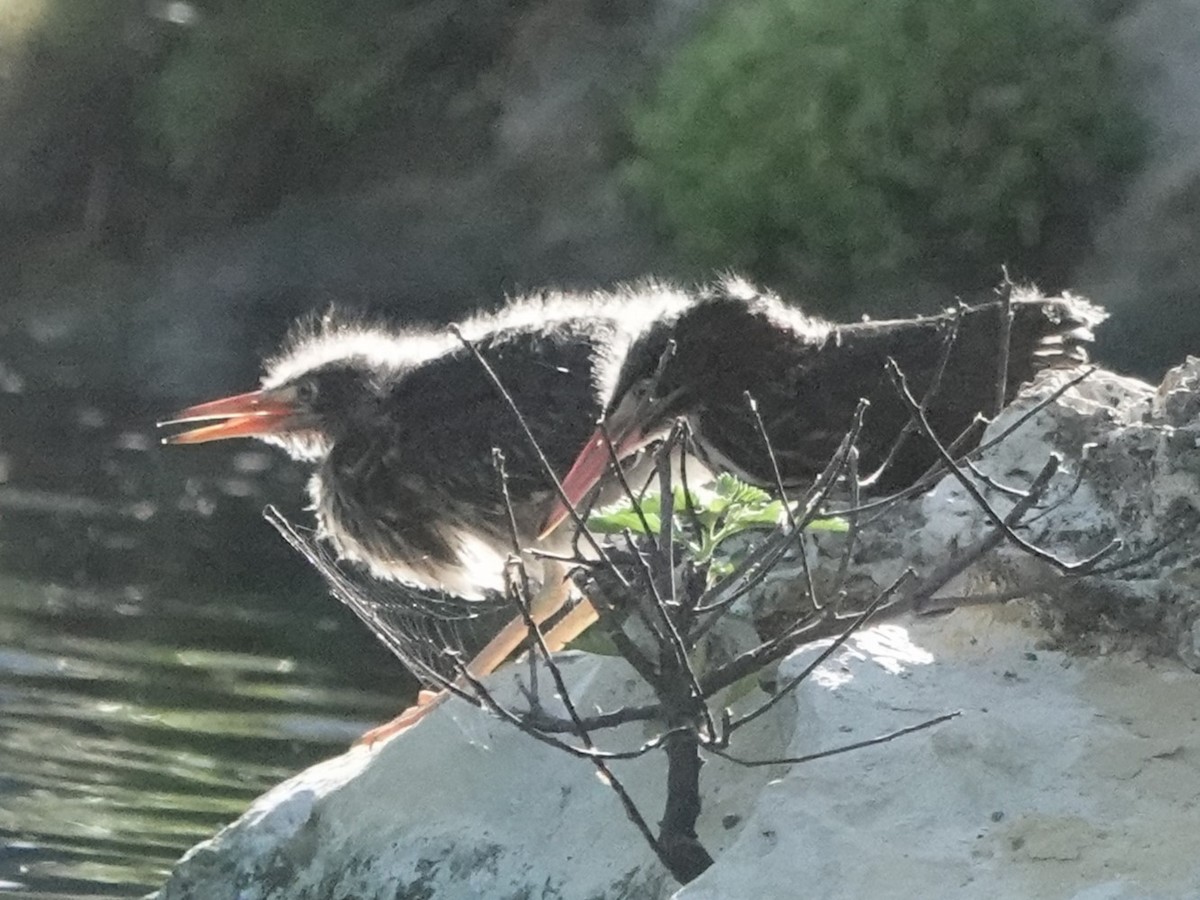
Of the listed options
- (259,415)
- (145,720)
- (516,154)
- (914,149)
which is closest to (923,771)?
(259,415)

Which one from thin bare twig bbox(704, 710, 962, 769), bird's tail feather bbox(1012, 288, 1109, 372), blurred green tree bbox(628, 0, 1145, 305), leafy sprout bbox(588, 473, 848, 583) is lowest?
thin bare twig bbox(704, 710, 962, 769)

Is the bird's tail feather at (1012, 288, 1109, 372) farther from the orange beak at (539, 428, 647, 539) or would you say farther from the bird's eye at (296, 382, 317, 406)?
the bird's eye at (296, 382, 317, 406)

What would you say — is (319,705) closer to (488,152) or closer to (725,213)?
(725,213)

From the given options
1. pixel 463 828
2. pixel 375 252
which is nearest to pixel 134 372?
pixel 375 252

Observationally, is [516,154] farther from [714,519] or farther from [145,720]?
[714,519]

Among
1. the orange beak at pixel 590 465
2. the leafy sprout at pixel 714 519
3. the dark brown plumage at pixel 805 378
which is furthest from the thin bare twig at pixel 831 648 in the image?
the dark brown plumage at pixel 805 378

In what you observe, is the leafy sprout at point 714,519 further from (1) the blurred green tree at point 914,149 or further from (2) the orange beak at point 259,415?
(1) the blurred green tree at point 914,149

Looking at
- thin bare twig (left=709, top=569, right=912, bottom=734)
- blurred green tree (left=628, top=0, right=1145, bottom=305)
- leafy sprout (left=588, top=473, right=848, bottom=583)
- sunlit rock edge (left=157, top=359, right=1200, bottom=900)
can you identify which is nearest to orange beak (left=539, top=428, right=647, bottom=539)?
leafy sprout (left=588, top=473, right=848, bottom=583)
